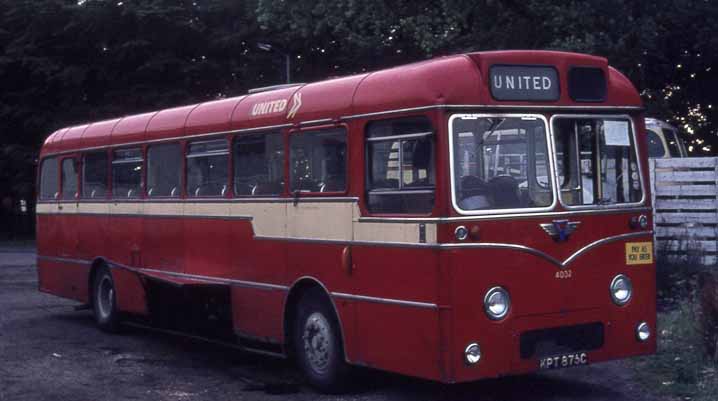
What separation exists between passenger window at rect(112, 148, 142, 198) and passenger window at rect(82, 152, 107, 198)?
0.42m

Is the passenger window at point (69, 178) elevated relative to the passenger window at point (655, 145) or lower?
lower

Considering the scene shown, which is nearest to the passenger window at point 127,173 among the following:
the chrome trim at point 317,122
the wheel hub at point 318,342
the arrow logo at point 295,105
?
the arrow logo at point 295,105

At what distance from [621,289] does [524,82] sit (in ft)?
6.78

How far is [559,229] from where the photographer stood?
9734mm

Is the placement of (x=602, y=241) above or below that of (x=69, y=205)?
below

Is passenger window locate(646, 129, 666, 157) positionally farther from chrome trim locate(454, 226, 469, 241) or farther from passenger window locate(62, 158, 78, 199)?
chrome trim locate(454, 226, 469, 241)

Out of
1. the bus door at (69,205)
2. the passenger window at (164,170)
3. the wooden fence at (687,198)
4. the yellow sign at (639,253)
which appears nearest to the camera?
the yellow sign at (639,253)

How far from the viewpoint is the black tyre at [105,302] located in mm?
16219

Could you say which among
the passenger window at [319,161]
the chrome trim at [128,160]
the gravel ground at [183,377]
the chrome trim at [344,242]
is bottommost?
the gravel ground at [183,377]

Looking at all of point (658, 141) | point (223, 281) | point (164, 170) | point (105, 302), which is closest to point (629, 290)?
point (223, 281)

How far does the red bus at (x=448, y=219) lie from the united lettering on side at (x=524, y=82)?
0.01 m

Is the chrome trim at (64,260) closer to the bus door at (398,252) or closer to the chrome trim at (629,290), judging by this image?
the bus door at (398,252)

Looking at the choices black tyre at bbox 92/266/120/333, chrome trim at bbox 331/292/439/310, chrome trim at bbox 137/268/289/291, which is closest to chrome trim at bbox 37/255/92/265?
black tyre at bbox 92/266/120/333

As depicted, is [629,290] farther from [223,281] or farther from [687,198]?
[687,198]
